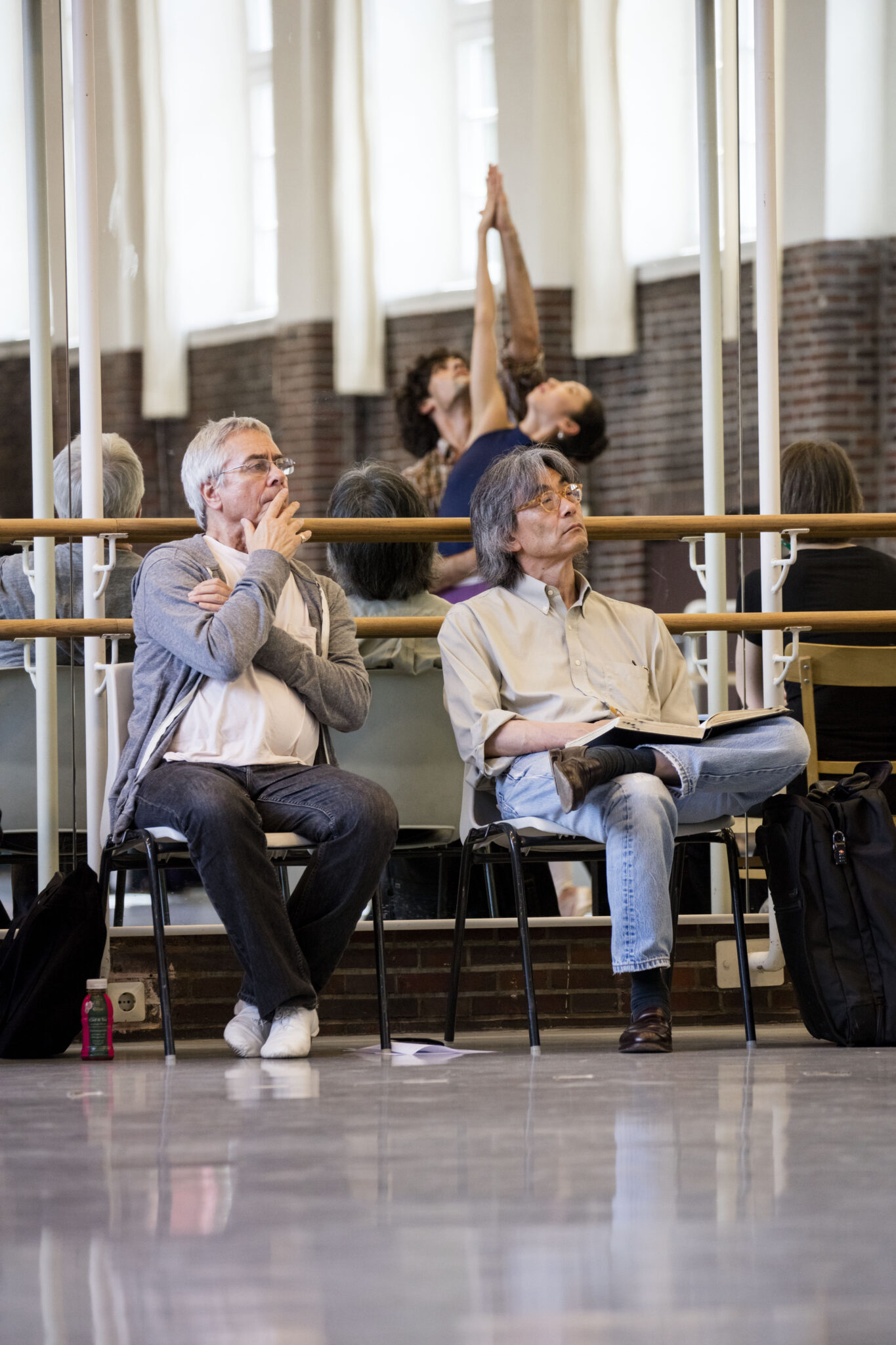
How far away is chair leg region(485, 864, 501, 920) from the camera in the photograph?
3773 mm

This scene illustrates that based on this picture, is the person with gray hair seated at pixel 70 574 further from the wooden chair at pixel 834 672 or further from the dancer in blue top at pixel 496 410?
the wooden chair at pixel 834 672

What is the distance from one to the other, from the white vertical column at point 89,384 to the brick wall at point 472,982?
0.32 meters

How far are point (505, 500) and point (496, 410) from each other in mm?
1385

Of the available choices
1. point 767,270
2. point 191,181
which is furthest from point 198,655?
point 191,181

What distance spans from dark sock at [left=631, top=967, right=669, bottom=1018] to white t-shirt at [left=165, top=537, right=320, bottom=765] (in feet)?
2.71

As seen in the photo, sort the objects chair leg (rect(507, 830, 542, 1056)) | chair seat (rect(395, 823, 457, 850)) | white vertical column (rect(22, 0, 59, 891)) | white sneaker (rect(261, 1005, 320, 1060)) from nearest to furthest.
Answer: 1. white sneaker (rect(261, 1005, 320, 1060))
2. chair leg (rect(507, 830, 542, 1056))
3. white vertical column (rect(22, 0, 59, 891))
4. chair seat (rect(395, 823, 457, 850))

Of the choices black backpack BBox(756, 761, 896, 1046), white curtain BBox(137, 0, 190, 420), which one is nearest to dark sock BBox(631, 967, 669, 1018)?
black backpack BBox(756, 761, 896, 1046)

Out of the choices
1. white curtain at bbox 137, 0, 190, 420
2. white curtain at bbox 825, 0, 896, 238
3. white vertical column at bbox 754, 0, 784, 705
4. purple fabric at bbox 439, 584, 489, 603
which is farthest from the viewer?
white curtain at bbox 825, 0, 896, 238

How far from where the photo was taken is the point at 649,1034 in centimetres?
300

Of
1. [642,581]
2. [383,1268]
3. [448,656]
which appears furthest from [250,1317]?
[642,581]

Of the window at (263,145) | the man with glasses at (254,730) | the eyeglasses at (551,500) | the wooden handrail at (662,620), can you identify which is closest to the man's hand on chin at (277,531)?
the man with glasses at (254,730)

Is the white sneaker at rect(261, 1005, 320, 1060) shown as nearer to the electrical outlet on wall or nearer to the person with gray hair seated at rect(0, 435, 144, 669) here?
the electrical outlet on wall

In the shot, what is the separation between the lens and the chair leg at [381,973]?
318cm

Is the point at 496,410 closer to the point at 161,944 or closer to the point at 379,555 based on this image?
the point at 379,555
